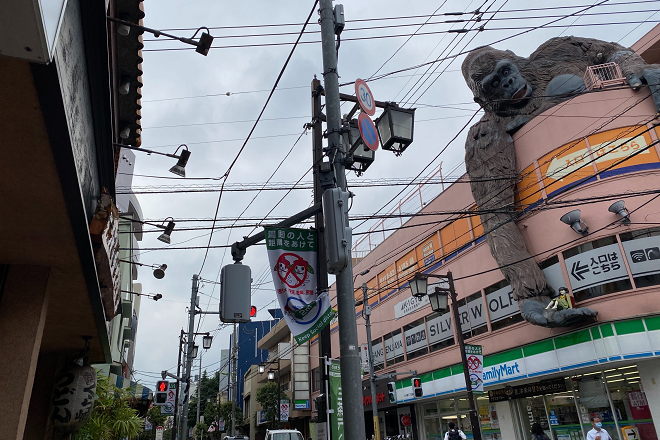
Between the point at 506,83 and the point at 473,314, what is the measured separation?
1016 centimetres

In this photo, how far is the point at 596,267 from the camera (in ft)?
49.6

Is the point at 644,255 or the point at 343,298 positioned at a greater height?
the point at 644,255

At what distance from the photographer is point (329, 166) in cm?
596

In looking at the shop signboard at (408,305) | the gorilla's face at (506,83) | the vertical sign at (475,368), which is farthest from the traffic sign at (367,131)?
the shop signboard at (408,305)

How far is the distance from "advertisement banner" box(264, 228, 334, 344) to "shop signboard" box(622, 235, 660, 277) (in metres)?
12.9

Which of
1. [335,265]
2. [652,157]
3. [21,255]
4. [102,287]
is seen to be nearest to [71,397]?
[102,287]

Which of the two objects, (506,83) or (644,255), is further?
(506,83)

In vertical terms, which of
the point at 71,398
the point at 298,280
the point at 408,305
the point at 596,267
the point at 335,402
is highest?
the point at 408,305

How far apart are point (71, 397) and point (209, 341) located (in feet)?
71.5

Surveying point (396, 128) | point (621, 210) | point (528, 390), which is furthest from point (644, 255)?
point (396, 128)

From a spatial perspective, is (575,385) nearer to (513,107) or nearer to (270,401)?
(513,107)

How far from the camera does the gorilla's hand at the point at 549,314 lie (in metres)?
14.5

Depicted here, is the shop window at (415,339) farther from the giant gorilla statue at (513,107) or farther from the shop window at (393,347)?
the giant gorilla statue at (513,107)

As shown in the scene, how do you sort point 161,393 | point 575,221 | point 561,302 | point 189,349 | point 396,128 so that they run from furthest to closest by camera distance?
1. point 189,349
2. point 161,393
3. point 575,221
4. point 561,302
5. point 396,128
